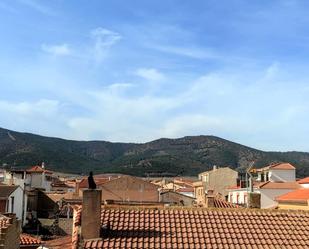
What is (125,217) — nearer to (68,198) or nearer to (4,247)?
(4,247)

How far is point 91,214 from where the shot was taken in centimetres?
1723

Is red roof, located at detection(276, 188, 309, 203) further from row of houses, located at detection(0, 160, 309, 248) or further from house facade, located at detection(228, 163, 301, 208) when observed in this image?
house facade, located at detection(228, 163, 301, 208)

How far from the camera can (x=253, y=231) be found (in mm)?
18422

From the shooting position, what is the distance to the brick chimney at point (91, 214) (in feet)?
56.0

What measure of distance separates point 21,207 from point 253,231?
149 feet

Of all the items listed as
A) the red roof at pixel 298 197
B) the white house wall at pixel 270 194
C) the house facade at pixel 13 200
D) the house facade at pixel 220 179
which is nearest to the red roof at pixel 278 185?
the white house wall at pixel 270 194

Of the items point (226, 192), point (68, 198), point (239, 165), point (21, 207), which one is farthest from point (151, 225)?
point (239, 165)

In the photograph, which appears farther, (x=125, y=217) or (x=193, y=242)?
(x=125, y=217)

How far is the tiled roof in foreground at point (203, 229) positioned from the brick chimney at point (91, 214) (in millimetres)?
280

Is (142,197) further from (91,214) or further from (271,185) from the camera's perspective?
(91,214)

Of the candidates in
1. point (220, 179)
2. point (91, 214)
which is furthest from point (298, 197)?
point (91, 214)

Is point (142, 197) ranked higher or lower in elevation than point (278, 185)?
lower

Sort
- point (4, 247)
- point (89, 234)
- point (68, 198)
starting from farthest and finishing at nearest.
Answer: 1. point (68, 198)
2. point (4, 247)
3. point (89, 234)

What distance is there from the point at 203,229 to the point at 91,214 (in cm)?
396
